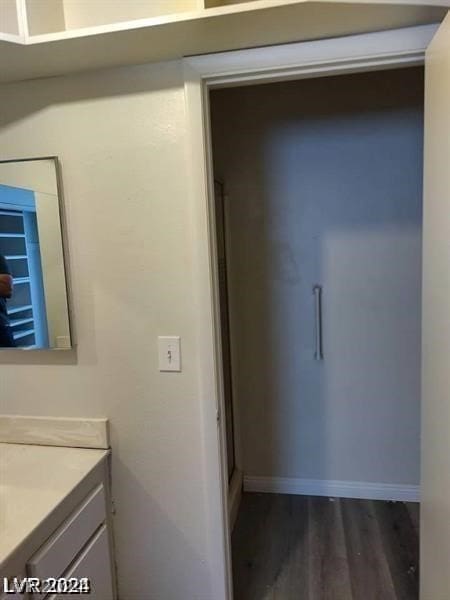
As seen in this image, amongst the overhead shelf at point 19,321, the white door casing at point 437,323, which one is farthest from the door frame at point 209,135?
the overhead shelf at point 19,321

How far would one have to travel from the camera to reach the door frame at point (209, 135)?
130 centimetres

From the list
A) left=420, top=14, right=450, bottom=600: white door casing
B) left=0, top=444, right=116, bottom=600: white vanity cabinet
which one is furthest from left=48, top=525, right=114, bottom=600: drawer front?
left=420, top=14, right=450, bottom=600: white door casing

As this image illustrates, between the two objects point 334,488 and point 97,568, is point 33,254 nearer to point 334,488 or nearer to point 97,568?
point 97,568

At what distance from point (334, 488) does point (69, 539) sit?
69.0 inches

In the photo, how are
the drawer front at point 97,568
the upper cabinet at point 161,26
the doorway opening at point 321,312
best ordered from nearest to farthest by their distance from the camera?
1. the upper cabinet at point 161,26
2. the drawer front at point 97,568
3. the doorway opening at point 321,312

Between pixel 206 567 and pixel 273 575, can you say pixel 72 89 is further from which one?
pixel 273 575

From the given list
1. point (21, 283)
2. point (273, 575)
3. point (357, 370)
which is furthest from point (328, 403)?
point (21, 283)

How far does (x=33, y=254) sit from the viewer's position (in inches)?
61.2

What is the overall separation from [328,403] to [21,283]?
178cm

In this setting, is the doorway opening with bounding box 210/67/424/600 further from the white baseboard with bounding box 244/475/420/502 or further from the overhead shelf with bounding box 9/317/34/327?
the overhead shelf with bounding box 9/317/34/327

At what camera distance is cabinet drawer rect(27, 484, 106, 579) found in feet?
3.99

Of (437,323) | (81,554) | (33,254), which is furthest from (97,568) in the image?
(437,323)

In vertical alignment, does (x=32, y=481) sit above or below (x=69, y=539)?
above

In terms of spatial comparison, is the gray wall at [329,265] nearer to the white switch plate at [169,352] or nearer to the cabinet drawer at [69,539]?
the white switch plate at [169,352]
